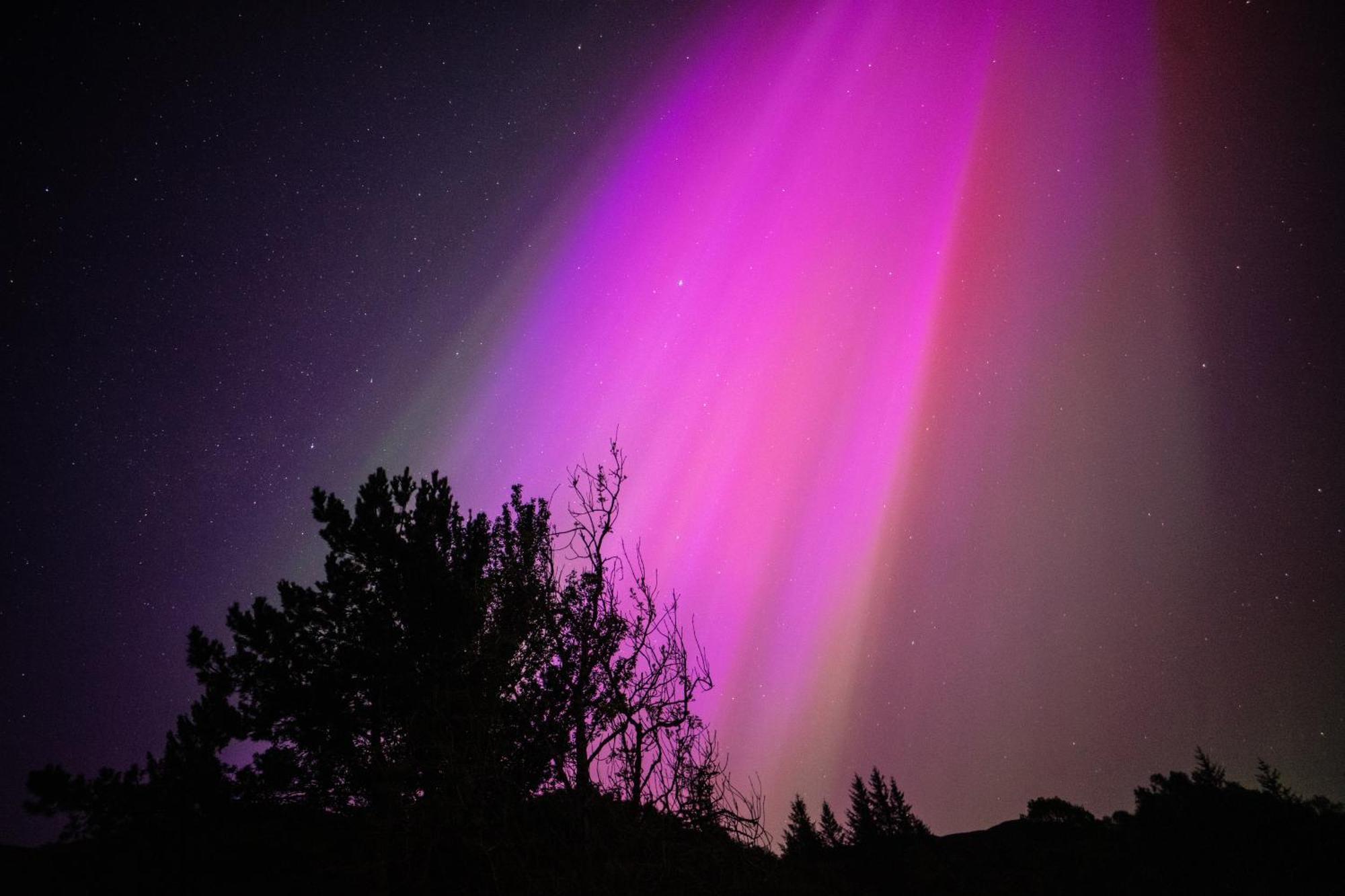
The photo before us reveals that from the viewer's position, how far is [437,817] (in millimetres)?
7254

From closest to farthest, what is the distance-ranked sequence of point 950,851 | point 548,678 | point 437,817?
1. point 437,817
2. point 548,678
3. point 950,851

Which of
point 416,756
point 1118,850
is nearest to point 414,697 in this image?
point 416,756

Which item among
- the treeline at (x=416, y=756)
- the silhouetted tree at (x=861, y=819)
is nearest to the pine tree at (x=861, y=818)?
the silhouetted tree at (x=861, y=819)

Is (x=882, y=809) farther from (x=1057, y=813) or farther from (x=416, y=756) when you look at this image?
(x=416, y=756)

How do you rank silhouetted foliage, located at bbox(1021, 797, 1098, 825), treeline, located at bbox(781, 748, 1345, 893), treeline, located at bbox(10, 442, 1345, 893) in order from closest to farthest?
treeline, located at bbox(10, 442, 1345, 893), treeline, located at bbox(781, 748, 1345, 893), silhouetted foliage, located at bbox(1021, 797, 1098, 825)

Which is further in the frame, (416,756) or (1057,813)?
(1057,813)

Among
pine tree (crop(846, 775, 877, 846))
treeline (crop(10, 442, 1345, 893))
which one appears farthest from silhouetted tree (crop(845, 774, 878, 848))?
treeline (crop(10, 442, 1345, 893))

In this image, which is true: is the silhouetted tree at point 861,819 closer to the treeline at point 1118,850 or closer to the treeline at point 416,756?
the treeline at point 1118,850

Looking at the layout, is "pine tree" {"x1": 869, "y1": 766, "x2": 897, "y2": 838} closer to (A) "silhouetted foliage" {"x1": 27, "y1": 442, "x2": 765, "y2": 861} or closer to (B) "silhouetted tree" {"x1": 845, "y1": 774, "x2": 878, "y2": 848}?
(B) "silhouetted tree" {"x1": 845, "y1": 774, "x2": 878, "y2": 848}

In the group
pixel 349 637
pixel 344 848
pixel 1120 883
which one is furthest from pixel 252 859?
pixel 1120 883

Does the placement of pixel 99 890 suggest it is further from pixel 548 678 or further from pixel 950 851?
pixel 950 851

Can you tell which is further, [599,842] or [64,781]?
[64,781]

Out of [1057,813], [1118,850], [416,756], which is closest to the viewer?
[416,756]

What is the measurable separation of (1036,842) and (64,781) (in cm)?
7357
